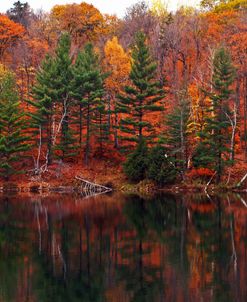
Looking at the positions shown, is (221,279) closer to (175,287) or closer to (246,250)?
(175,287)

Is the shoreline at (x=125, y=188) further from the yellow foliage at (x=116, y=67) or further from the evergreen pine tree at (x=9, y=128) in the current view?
the yellow foliage at (x=116, y=67)

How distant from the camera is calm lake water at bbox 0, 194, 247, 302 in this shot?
17.4 m

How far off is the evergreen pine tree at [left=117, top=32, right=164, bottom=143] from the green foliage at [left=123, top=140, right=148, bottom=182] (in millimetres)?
1547

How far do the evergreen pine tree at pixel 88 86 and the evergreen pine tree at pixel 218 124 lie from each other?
34.9 feet

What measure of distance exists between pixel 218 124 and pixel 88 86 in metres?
13.0

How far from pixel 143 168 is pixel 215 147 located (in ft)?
22.5

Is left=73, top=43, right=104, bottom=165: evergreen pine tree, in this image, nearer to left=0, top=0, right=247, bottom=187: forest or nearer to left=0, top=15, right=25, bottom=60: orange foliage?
left=0, top=0, right=247, bottom=187: forest

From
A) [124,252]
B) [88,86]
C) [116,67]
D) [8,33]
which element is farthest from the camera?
[8,33]

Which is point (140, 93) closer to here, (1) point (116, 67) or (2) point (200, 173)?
(1) point (116, 67)

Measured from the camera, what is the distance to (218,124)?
49406 millimetres

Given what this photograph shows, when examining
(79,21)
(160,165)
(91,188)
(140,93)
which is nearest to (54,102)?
(140,93)

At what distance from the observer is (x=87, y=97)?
181ft

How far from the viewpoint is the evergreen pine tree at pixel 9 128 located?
52406 mm

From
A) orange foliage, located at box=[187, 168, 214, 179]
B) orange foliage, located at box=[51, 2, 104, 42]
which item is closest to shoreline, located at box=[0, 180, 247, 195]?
orange foliage, located at box=[187, 168, 214, 179]
